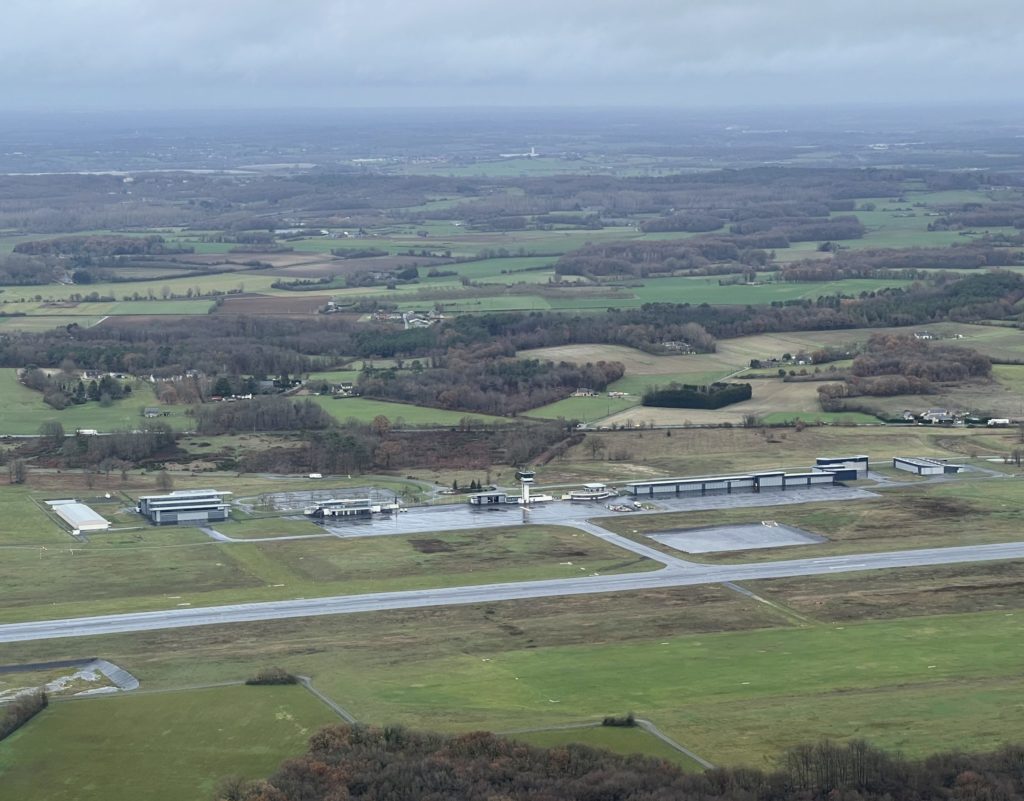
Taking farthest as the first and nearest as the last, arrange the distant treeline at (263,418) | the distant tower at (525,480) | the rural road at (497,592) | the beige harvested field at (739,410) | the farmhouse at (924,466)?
the beige harvested field at (739,410) → the distant treeline at (263,418) → the farmhouse at (924,466) → the distant tower at (525,480) → the rural road at (497,592)

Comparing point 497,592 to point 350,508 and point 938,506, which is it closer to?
point 350,508

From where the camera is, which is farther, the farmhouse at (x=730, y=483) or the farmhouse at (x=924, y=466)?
the farmhouse at (x=924, y=466)

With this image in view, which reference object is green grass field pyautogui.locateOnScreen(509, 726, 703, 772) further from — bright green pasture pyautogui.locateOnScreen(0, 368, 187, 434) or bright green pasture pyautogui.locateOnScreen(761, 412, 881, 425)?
bright green pasture pyautogui.locateOnScreen(0, 368, 187, 434)

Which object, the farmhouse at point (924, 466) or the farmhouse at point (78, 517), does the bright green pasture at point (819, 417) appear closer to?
the farmhouse at point (924, 466)

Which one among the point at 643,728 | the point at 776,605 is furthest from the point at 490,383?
the point at 643,728

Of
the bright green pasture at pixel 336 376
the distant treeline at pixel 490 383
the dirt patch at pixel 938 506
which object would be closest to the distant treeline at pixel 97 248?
the bright green pasture at pixel 336 376

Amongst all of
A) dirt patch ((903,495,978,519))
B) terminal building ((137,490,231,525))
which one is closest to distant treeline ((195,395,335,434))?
terminal building ((137,490,231,525))
